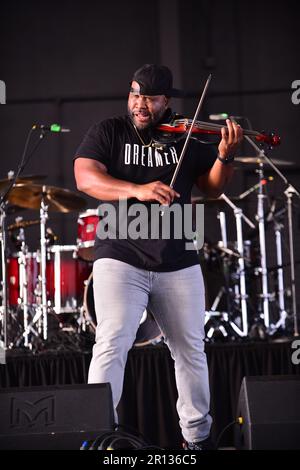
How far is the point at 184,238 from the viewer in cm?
312

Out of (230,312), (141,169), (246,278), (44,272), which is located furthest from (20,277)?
(141,169)

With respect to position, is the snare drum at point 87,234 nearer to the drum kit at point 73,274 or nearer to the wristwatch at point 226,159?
the drum kit at point 73,274

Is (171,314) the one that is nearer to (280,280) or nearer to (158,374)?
(158,374)

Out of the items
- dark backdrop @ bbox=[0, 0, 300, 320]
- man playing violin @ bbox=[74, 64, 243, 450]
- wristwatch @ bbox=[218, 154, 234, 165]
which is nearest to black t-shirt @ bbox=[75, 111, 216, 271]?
man playing violin @ bbox=[74, 64, 243, 450]

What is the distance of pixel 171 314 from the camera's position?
3.03m

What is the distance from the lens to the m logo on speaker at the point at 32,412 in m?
2.39

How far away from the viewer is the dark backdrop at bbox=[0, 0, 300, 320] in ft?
27.0

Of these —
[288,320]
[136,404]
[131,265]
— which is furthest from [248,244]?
[131,265]

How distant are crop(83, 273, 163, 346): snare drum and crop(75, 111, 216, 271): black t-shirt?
374 mm

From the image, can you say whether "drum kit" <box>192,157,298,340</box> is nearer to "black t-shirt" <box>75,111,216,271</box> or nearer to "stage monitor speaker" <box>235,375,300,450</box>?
"black t-shirt" <box>75,111,216,271</box>

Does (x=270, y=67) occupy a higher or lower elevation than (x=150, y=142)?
higher

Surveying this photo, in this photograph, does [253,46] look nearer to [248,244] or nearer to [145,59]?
[145,59]

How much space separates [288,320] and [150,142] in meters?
3.36

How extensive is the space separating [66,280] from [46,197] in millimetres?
686
